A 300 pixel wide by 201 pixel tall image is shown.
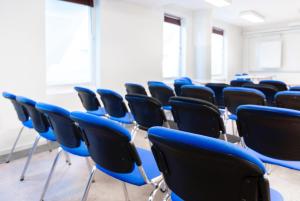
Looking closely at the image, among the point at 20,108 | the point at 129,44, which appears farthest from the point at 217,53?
the point at 20,108

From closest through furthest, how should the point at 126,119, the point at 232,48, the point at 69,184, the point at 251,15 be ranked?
1. the point at 69,184
2. the point at 126,119
3. the point at 251,15
4. the point at 232,48

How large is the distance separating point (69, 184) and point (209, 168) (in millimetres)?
2033

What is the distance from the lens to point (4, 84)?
3412mm

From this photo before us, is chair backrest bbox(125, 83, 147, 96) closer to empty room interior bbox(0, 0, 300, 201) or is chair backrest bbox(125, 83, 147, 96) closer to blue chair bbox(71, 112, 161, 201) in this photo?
empty room interior bbox(0, 0, 300, 201)

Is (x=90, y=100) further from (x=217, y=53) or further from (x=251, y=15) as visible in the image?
(x=217, y=53)

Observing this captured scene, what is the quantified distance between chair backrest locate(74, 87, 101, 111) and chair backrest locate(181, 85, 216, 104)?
122 cm

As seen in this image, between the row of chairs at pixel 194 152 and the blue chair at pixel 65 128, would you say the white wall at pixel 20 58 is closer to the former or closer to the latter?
the row of chairs at pixel 194 152

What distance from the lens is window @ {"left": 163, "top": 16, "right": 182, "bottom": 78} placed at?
6.96 meters

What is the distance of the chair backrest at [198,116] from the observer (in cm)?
207

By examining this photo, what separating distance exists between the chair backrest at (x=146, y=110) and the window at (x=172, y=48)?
430cm

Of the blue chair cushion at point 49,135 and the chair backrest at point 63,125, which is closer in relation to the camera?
the chair backrest at point 63,125

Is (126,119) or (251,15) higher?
(251,15)

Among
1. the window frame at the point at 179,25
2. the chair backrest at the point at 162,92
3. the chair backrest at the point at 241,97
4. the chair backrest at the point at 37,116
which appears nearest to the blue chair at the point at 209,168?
the chair backrest at the point at 37,116

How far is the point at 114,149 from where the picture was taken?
153 cm
